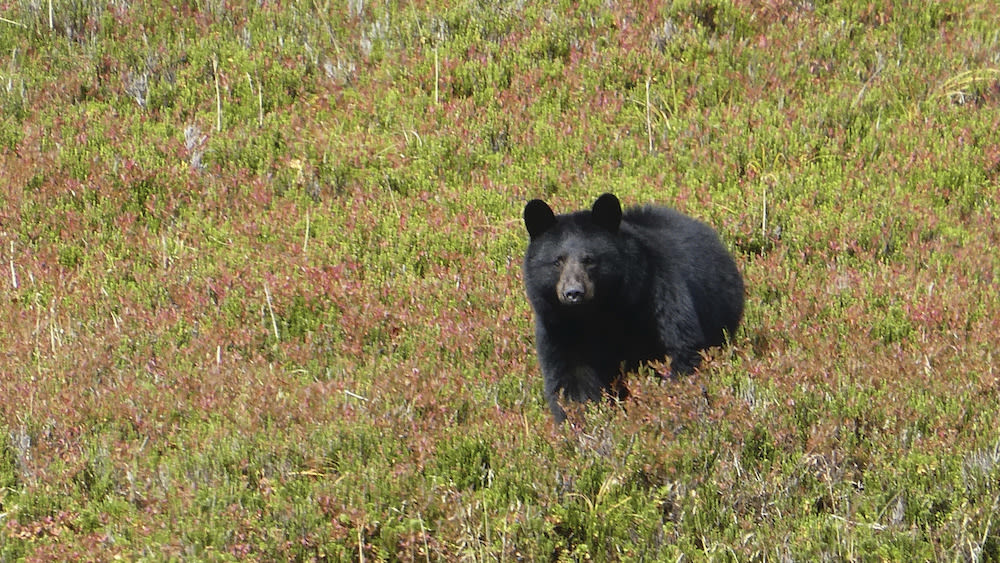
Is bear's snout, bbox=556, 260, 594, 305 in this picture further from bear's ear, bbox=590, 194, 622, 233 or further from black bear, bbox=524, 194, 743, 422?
bear's ear, bbox=590, 194, 622, 233

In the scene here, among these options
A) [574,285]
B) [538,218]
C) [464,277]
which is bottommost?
[464,277]

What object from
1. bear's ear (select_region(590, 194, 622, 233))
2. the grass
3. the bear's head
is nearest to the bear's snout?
the bear's head

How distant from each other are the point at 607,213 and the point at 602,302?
0.47 metres

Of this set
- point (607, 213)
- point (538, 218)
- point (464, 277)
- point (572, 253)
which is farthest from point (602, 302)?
point (464, 277)

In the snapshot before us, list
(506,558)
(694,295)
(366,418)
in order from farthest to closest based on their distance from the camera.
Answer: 1. (694,295)
2. (366,418)
3. (506,558)

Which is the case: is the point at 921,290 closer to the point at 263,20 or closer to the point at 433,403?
the point at 433,403

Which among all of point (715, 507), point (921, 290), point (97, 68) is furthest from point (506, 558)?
point (97, 68)

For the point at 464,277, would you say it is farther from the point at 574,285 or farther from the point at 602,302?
the point at 574,285

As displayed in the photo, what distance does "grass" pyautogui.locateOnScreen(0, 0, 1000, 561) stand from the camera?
16.8 feet

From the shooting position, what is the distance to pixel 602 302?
255 inches

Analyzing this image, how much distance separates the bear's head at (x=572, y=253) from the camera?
6.30 metres

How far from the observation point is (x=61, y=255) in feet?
29.4

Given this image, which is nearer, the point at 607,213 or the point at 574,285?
the point at 574,285

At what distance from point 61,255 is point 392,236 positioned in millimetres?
2430
